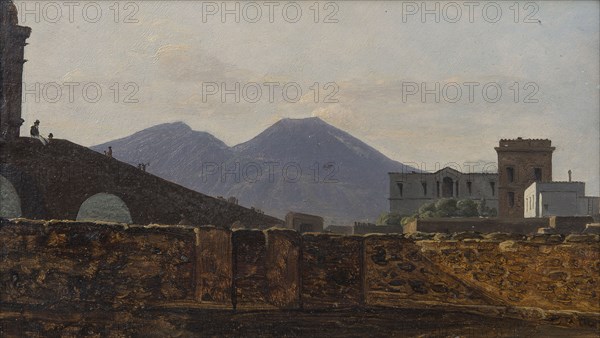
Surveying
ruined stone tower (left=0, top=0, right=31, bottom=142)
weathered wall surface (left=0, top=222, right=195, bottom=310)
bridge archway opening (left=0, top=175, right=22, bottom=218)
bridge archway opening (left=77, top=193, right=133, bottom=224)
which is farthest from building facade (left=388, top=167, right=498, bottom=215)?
weathered wall surface (left=0, top=222, right=195, bottom=310)

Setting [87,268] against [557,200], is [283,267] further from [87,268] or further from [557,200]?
[557,200]

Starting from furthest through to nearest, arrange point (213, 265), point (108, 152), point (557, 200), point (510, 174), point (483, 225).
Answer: point (510, 174)
point (557, 200)
point (483, 225)
point (108, 152)
point (213, 265)


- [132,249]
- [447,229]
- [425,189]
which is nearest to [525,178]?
[425,189]

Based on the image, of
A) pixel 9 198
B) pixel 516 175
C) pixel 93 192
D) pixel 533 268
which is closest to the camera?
pixel 533 268

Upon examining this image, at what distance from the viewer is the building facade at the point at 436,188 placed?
28.0 meters

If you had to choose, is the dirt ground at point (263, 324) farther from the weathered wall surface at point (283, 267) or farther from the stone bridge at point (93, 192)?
the stone bridge at point (93, 192)

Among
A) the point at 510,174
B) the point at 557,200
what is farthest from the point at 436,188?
the point at 557,200

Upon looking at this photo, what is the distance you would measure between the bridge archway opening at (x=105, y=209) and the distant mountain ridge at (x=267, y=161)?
1200mm

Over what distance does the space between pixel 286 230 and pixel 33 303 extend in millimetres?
2973

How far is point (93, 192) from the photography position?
1636cm

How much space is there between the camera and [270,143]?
16.4 m

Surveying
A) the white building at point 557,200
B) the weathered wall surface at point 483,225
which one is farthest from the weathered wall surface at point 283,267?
the white building at point 557,200

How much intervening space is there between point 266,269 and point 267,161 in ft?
30.0

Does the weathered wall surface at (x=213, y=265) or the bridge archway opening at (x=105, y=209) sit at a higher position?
the bridge archway opening at (x=105, y=209)
